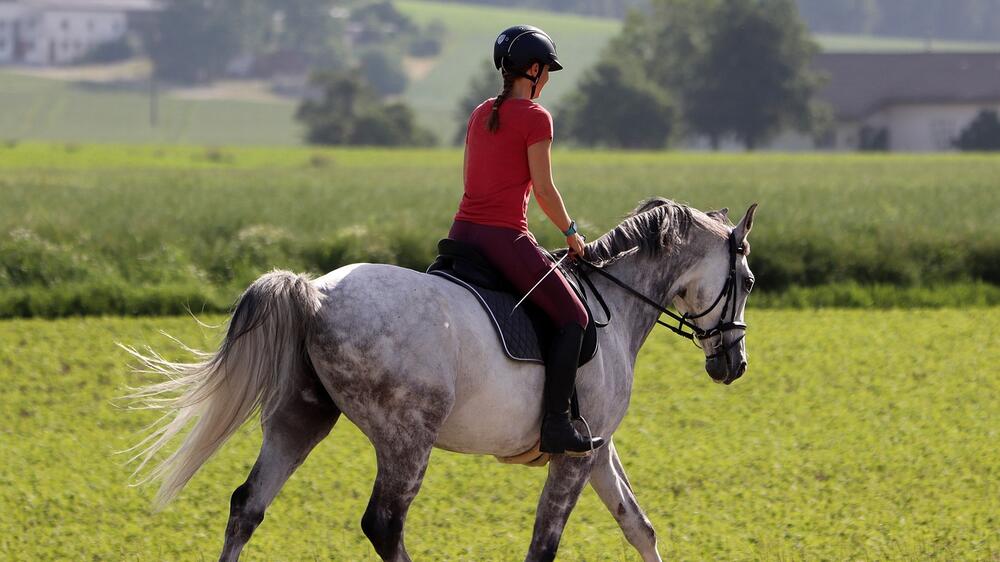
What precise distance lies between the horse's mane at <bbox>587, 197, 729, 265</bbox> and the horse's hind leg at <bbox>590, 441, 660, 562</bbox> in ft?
3.77

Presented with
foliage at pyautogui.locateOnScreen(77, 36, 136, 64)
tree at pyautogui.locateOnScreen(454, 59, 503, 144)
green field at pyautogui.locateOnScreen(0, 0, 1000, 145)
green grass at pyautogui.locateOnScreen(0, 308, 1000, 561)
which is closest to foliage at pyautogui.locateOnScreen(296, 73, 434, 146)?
green field at pyautogui.locateOnScreen(0, 0, 1000, 145)

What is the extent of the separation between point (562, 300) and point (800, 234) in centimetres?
1756

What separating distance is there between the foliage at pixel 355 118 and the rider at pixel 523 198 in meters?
84.6

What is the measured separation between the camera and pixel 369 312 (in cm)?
664

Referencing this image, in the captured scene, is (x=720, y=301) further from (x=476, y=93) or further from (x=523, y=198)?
(x=476, y=93)

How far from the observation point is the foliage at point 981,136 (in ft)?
305

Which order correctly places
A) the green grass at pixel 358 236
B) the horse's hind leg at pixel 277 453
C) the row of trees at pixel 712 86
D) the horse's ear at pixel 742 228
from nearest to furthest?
the horse's hind leg at pixel 277 453, the horse's ear at pixel 742 228, the green grass at pixel 358 236, the row of trees at pixel 712 86

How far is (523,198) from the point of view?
7.16 meters

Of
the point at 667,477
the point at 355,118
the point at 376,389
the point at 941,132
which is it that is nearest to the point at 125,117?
the point at 355,118


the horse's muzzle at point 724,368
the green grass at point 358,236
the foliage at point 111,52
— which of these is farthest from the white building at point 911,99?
the foliage at point 111,52

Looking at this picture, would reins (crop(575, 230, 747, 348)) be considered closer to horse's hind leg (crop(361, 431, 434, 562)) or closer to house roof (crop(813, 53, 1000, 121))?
horse's hind leg (crop(361, 431, 434, 562))

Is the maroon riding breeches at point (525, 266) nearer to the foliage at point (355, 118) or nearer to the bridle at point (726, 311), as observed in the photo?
the bridle at point (726, 311)

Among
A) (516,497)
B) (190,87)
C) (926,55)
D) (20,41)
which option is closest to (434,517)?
(516,497)

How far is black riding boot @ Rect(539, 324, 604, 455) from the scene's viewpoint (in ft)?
23.4
